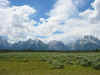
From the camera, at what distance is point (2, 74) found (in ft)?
60.2

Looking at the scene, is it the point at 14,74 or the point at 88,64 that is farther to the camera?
the point at 88,64

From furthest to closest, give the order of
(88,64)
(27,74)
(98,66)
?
1. (88,64)
2. (98,66)
3. (27,74)

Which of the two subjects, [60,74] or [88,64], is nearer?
[60,74]

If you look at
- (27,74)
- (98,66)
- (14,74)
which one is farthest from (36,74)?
(98,66)

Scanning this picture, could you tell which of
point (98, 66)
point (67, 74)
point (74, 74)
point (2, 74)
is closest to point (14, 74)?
point (2, 74)

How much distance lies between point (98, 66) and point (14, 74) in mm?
17382

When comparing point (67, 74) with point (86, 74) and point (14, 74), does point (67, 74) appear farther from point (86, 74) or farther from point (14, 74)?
point (14, 74)

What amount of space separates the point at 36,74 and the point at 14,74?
11.9ft

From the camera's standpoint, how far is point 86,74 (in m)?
18.7

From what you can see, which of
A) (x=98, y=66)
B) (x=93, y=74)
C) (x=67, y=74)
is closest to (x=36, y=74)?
(x=67, y=74)

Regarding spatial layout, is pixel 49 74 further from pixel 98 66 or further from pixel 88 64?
pixel 88 64

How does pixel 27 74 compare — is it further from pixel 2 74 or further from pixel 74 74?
pixel 74 74

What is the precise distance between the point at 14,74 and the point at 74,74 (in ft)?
32.4

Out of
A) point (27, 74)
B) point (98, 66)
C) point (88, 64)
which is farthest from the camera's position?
point (88, 64)
